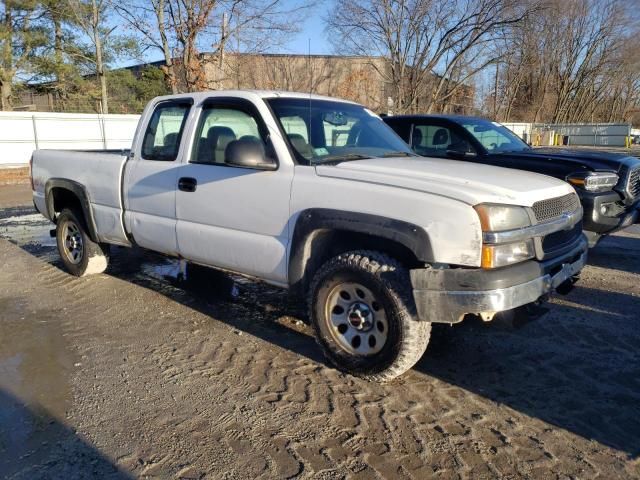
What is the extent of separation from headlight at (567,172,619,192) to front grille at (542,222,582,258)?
7.62ft

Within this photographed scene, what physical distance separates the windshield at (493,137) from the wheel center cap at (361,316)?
4244 mm

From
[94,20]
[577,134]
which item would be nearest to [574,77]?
[577,134]

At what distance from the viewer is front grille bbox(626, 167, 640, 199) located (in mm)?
6535

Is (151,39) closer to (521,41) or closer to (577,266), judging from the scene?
(577,266)

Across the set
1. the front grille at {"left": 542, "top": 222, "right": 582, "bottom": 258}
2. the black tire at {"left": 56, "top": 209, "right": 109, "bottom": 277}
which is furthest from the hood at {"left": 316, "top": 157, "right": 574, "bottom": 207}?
the black tire at {"left": 56, "top": 209, "right": 109, "bottom": 277}

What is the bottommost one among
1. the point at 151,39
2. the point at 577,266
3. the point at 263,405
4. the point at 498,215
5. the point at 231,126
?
the point at 263,405

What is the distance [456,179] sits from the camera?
3467 mm

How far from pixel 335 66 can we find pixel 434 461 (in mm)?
32827

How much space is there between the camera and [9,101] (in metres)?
25.9

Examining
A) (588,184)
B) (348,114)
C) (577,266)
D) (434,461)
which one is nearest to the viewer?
(434,461)

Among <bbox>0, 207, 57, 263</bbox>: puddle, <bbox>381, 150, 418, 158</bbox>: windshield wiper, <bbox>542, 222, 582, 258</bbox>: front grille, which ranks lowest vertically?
<bbox>0, 207, 57, 263</bbox>: puddle

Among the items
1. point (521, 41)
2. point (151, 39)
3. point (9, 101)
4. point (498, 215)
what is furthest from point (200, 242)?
point (521, 41)

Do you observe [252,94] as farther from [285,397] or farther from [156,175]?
[285,397]

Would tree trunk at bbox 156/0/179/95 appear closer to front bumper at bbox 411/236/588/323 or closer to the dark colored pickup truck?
the dark colored pickup truck
